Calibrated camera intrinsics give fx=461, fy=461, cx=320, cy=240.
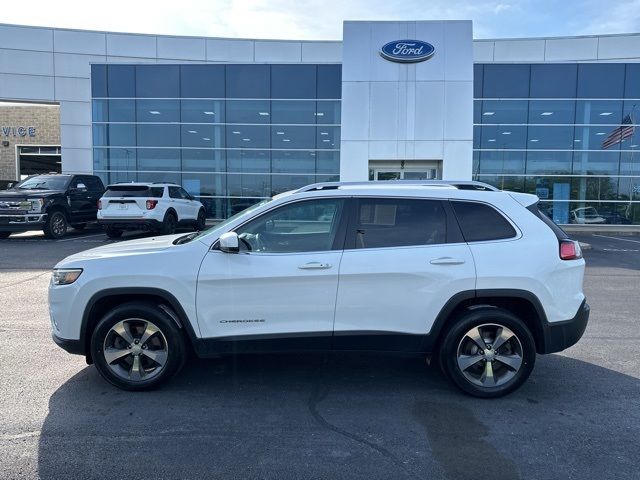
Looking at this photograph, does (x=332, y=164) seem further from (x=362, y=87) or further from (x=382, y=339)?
(x=382, y=339)

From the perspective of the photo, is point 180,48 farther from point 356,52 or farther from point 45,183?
point 45,183

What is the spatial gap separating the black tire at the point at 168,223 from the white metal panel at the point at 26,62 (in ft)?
47.2

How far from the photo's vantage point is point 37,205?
14.0 meters

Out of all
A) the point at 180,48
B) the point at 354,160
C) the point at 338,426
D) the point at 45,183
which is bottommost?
the point at 338,426

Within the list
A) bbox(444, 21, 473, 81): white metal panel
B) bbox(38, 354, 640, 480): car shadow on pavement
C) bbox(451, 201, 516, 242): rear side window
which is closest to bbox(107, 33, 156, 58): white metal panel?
bbox(444, 21, 473, 81): white metal panel

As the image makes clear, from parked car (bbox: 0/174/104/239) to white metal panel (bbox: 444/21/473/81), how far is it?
534 inches

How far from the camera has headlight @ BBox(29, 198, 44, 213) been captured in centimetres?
1391

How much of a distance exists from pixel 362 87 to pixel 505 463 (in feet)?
52.2

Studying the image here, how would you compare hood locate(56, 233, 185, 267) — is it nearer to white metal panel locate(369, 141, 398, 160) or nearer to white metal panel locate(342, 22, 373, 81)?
white metal panel locate(369, 141, 398, 160)

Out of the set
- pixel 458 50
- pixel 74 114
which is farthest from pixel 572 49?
pixel 74 114

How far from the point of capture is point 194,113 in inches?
868

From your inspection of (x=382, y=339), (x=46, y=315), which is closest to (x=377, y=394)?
(x=382, y=339)

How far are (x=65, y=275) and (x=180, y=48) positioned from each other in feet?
76.9

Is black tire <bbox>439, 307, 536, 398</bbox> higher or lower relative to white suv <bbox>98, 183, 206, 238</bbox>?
lower
